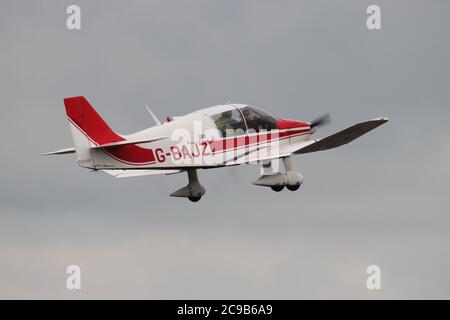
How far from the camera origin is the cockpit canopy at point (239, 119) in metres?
44.4

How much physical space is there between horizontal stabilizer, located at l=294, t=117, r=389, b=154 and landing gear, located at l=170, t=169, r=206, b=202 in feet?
10.1

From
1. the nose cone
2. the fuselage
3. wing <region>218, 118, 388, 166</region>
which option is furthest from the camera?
the nose cone

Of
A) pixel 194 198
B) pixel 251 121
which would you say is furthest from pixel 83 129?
pixel 251 121

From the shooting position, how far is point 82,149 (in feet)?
139

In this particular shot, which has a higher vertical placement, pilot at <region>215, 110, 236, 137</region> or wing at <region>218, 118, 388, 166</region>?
pilot at <region>215, 110, 236, 137</region>

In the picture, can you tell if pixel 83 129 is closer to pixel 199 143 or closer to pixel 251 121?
pixel 199 143

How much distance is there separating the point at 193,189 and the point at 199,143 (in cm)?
225

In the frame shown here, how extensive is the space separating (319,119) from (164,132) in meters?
5.99

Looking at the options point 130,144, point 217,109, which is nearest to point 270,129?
point 217,109

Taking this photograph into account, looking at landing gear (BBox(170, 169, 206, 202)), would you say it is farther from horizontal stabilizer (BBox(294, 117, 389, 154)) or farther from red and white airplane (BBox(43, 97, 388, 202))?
horizontal stabilizer (BBox(294, 117, 389, 154))

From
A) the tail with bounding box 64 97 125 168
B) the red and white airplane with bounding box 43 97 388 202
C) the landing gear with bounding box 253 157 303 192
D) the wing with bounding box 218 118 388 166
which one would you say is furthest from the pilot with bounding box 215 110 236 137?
the tail with bounding box 64 97 125 168

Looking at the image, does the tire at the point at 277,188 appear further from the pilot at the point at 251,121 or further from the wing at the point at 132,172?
the wing at the point at 132,172

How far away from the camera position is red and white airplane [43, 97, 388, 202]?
139ft

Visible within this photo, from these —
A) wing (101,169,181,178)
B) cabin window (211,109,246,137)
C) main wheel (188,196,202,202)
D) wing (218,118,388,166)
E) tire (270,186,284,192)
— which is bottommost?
main wheel (188,196,202,202)
